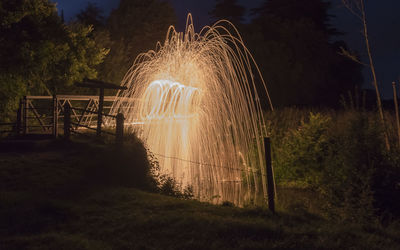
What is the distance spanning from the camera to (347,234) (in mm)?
6230

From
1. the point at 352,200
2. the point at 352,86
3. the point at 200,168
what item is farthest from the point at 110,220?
the point at 352,86

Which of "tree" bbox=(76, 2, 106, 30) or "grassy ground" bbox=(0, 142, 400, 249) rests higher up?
"tree" bbox=(76, 2, 106, 30)

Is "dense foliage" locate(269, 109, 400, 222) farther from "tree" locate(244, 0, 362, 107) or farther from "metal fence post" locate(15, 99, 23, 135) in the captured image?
"tree" locate(244, 0, 362, 107)

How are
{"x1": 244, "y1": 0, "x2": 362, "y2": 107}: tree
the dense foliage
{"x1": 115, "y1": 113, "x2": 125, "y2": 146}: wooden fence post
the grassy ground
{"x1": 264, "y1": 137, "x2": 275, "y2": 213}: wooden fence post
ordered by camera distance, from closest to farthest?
the grassy ground
{"x1": 264, "y1": 137, "x2": 275, "y2": 213}: wooden fence post
the dense foliage
{"x1": 115, "y1": 113, "x2": 125, "y2": 146}: wooden fence post
{"x1": 244, "y1": 0, "x2": 362, "y2": 107}: tree

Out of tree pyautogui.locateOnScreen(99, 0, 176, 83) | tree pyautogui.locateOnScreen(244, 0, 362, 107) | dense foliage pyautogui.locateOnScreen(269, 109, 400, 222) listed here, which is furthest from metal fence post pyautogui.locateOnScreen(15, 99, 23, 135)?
tree pyautogui.locateOnScreen(244, 0, 362, 107)

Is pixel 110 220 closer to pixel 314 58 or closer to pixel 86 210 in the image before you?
pixel 86 210

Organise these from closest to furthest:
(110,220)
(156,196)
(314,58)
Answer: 1. (110,220)
2. (156,196)
3. (314,58)

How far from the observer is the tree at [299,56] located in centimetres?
3903

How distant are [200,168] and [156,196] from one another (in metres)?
6.75

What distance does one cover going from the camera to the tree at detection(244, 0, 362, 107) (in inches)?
1537

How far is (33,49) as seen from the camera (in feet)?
52.1

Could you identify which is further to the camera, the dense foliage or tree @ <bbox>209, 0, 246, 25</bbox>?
tree @ <bbox>209, 0, 246, 25</bbox>

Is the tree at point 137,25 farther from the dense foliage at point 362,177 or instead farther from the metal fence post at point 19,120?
the dense foliage at point 362,177

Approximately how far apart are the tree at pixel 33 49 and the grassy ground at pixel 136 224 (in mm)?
7050
